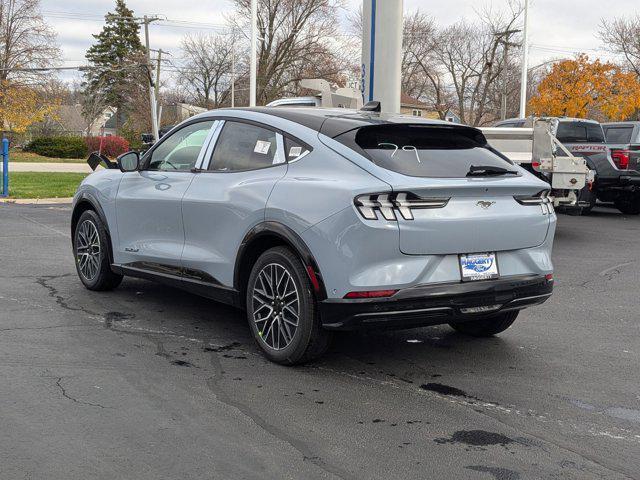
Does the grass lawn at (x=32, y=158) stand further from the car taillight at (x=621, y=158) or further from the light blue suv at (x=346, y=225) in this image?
the light blue suv at (x=346, y=225)

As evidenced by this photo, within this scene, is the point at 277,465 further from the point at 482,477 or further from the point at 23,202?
the point at 23,202

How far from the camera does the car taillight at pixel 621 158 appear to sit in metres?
15.4

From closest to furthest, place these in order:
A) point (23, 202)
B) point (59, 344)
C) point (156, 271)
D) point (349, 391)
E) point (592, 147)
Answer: point (349, 391) < point (59, 344) < point (156, 271) < point (592, 147) < point (23, 202)

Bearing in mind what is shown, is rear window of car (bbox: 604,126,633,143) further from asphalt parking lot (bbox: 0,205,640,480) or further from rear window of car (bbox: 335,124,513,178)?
rear window of car (bbox: 335,124,513,178)

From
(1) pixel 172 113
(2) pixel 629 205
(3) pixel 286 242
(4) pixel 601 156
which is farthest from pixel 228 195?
(1) pixel 172 113

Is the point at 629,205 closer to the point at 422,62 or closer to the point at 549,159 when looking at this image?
the point at 549,159

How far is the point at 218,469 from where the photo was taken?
3.39 metres

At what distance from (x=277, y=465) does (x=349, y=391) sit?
1.15 meters

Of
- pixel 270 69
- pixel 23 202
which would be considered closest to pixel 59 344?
pixel 23 202

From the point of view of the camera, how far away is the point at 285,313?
495 cm

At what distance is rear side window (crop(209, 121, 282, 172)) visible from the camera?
5.32m

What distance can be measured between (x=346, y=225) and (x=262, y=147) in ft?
4.01

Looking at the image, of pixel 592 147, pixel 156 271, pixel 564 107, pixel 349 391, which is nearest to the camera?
pixel 349 391

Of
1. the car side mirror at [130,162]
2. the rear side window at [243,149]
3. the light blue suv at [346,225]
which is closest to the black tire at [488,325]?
the light blue suv at [346,225]
